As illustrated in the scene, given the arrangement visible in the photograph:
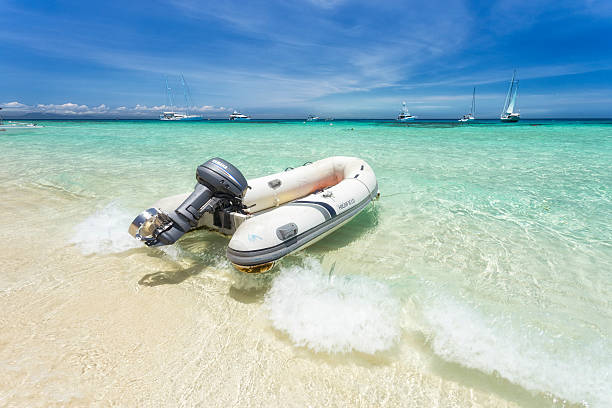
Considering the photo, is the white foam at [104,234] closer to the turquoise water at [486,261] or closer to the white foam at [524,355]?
the turquoise water at [486,261]

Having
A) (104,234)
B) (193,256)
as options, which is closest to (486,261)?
(193,256)

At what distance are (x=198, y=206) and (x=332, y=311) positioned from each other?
1.65 meters

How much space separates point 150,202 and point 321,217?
3708 mm

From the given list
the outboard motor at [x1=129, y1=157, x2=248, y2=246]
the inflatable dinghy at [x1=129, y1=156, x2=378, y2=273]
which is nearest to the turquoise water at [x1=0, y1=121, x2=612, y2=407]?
the inflatable dinghy at [x1=129, y1=156, x2=378, y2=273]

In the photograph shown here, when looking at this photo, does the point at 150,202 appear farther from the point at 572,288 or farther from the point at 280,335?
the point at 572,288

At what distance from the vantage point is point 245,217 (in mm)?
3035

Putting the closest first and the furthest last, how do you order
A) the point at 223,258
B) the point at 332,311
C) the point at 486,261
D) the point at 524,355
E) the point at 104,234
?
1. the point at 524,355
2. the point at 332,311
3. the point at 223,258
4. the point at 486,261
5. the point at 104,234

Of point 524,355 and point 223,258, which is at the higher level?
point 223,258

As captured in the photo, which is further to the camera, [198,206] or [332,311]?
[198,206]

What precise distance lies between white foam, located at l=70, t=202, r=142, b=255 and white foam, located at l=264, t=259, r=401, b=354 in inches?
83.7

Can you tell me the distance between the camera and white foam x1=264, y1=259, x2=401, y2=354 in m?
2.20

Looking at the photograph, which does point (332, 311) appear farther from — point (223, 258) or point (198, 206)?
point (198, 206)

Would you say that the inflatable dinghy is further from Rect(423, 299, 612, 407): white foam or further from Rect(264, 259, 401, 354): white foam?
Rect(423, 299, 612, 407): white foam

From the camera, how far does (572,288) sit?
2939 mm
